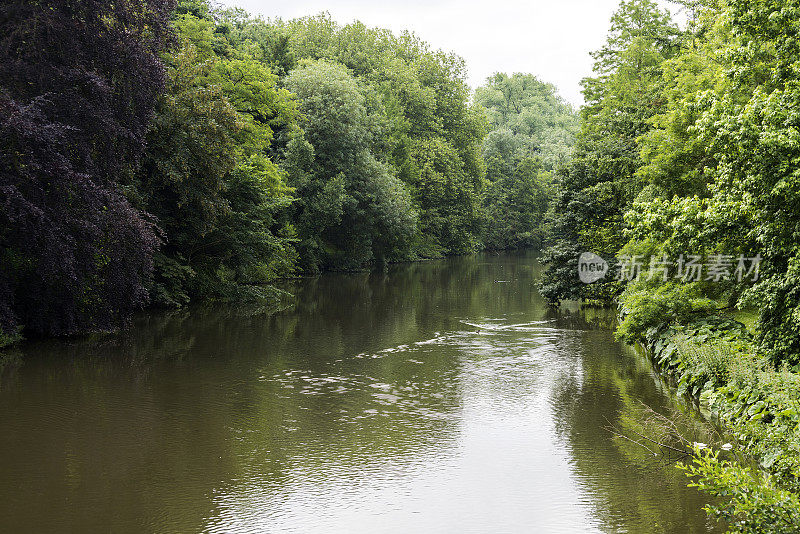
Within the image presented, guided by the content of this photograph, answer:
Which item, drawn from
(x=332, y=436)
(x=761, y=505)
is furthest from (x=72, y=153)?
(x=761, y=505)

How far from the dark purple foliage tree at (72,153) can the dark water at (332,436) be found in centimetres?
135

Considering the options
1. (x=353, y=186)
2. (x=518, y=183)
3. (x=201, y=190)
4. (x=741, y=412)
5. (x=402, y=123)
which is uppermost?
(x=402, y=123)

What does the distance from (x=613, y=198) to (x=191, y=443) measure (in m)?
17.7

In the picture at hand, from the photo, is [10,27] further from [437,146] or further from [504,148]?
[504,148]

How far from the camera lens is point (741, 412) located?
10.0 meters

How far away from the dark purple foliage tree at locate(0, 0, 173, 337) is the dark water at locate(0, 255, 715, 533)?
53.3 inches

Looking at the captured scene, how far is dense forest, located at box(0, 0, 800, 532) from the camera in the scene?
1067cm

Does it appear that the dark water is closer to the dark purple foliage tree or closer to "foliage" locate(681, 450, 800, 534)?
the dark purple foliage tree

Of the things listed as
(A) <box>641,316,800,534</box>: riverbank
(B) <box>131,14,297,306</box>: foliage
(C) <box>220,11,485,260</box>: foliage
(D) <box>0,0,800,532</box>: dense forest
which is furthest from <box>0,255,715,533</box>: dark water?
(C) <box>220,11,485,260</box>: foliage

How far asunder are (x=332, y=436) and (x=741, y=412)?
18.6ft

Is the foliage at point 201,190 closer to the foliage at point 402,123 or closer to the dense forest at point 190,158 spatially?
the dense forest at point 190,158

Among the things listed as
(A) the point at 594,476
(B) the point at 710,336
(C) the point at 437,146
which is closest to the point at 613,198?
(B) the point at 710,336

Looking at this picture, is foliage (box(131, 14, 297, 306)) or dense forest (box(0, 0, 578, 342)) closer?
dense forest (box(0, 0, 578, 342))

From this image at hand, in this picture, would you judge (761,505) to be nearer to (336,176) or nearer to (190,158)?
(190,158)
